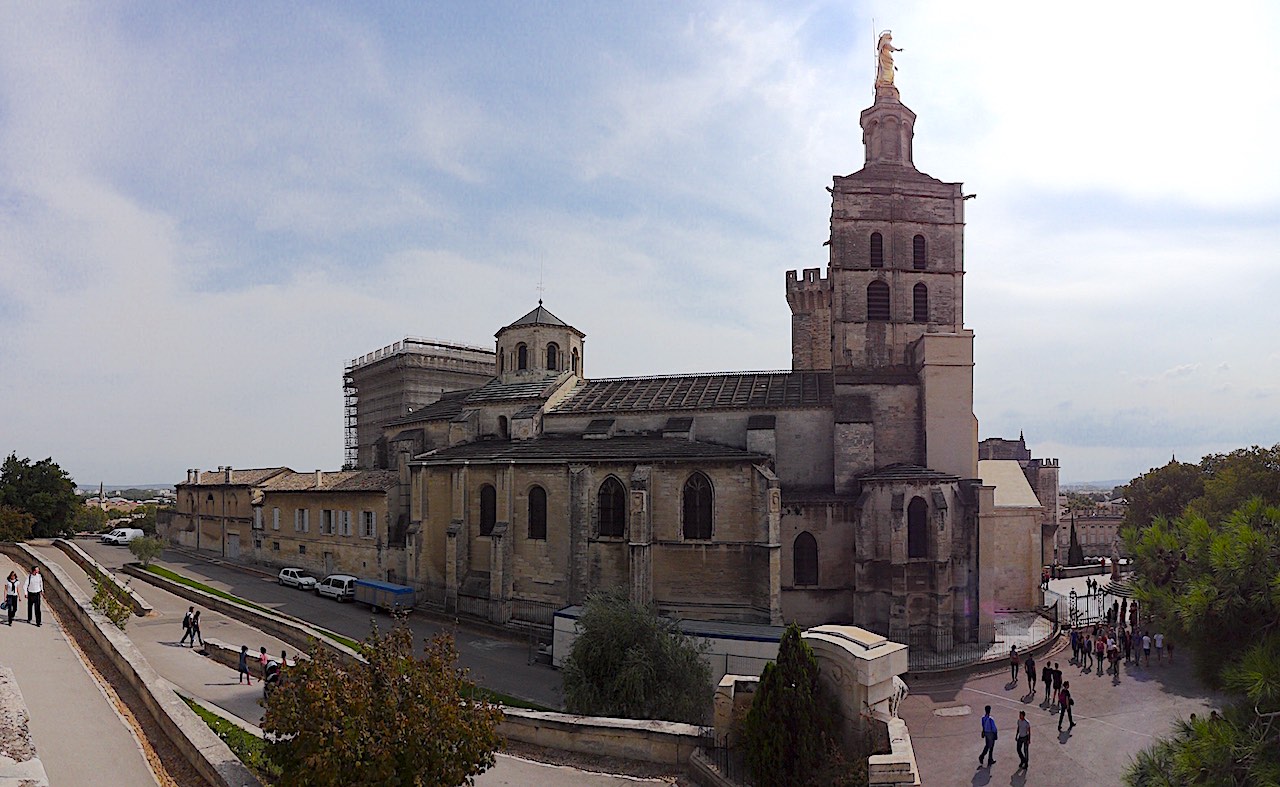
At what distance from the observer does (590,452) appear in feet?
112

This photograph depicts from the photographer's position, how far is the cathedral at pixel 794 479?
30.3m

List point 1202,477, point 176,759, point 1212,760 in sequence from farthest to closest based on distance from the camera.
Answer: point 1202,477 < point 176,759 < point 1212,760

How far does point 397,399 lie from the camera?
67.9 meters

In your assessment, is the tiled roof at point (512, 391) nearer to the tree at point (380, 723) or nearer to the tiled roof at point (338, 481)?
the tiled roof at point (338, 481)

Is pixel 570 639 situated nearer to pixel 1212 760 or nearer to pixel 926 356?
pixel 926 356

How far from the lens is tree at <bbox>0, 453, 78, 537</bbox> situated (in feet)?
175

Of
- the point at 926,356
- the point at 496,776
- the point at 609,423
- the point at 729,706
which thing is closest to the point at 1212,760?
the point at 729,706

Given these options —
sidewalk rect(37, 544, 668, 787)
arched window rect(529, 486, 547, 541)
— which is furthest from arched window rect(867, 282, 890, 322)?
sidewalk rect(37, 544, 668, 787)

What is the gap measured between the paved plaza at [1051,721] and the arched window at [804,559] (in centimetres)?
658

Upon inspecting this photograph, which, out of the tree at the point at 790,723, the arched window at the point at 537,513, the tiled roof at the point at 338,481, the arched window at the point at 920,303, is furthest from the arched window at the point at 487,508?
the tree at the point at 790,723

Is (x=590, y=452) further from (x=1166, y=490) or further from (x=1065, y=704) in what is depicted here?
(x=1166, y=490)

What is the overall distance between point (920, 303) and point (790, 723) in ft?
89.4

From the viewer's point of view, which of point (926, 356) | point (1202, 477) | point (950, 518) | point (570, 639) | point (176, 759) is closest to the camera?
point (176, 759)

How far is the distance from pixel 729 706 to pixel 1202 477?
53.5 meters
